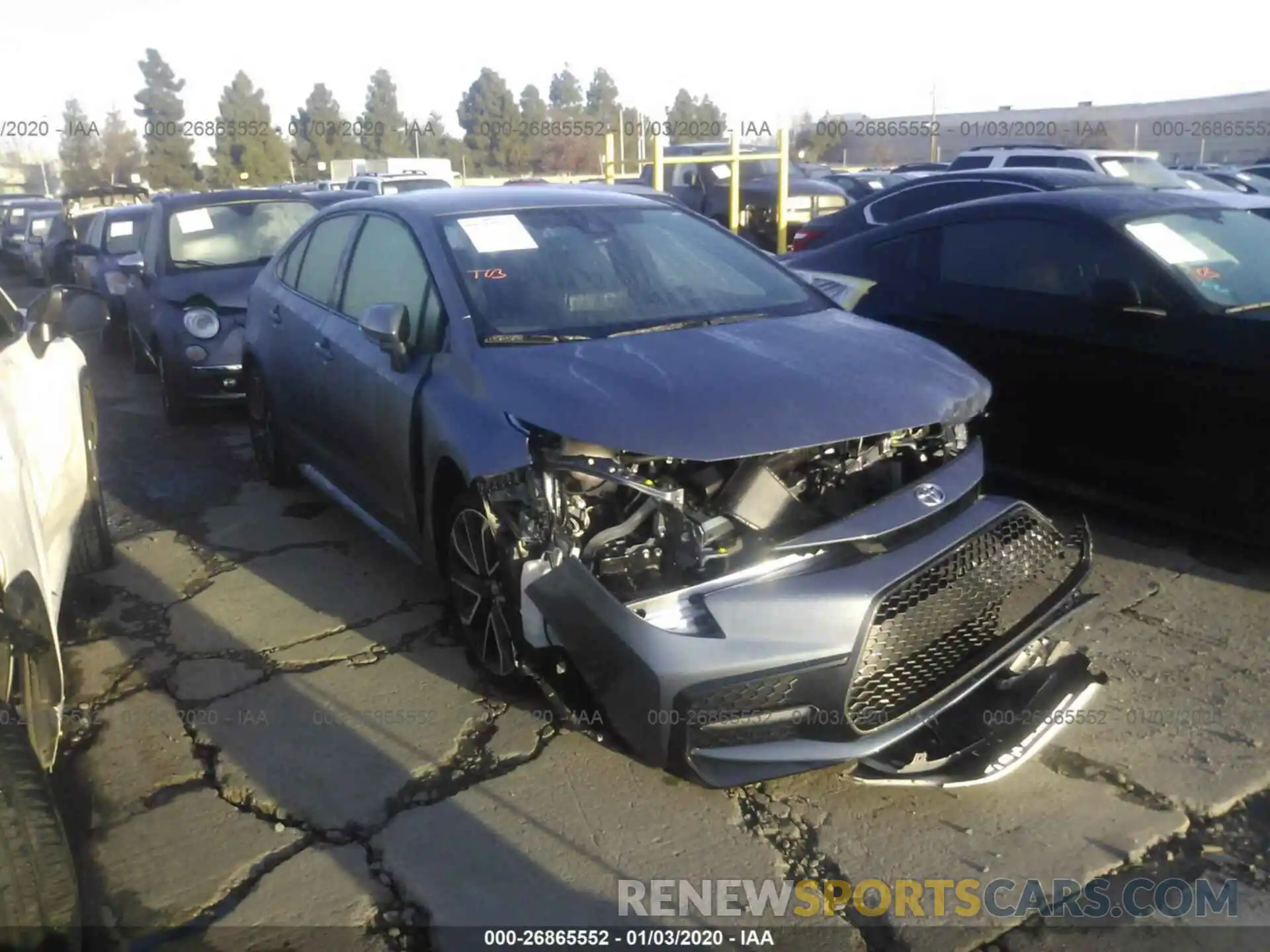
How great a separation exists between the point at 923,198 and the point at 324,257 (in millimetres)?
5896

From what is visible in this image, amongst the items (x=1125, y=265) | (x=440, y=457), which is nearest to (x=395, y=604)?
(x=440, y=457)

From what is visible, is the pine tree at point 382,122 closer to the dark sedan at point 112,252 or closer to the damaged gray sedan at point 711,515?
the dark sedan at point 112,252

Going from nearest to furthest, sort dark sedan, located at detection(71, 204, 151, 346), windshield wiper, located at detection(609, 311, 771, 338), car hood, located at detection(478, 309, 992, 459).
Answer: car hood, located at detection(478, 309, 992, 459)
windshield wiper, located at detection(609, 311, 771, 338)
dark sedan, located at detection(71, 204, 151, 346)

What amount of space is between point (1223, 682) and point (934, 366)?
59.6 inches

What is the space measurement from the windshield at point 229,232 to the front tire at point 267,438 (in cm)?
253

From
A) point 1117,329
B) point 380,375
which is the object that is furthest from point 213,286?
point 1117,329

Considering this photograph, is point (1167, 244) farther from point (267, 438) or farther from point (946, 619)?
point (267, 438)

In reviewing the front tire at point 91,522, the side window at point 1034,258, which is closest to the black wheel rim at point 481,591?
the front tire at point 91,522

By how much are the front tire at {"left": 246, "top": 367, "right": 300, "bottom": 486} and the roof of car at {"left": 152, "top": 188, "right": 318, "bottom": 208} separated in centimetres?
310

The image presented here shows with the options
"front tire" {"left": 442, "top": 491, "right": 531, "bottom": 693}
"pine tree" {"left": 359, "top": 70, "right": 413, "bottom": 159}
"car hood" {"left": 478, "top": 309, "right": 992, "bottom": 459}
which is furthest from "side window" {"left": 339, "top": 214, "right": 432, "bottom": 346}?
"pine tree" {"left": 359, "top": 70, "right": 413, "bottom": 159}

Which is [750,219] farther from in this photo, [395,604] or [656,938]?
[656,938]

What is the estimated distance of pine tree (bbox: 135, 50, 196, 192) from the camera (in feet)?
174

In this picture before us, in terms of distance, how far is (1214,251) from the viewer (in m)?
4.93

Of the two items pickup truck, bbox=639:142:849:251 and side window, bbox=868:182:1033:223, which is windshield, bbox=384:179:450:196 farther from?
side window, bbox=868:182:1033:223
